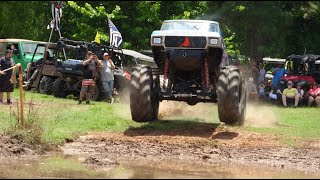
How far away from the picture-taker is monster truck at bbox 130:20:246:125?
15.1 meters

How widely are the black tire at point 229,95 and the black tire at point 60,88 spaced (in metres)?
10.4

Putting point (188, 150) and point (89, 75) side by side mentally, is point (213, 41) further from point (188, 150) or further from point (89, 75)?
point (89, 75)

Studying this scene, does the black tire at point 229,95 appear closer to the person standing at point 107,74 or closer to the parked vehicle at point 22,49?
the person standing at point 107,74

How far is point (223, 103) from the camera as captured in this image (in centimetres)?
1480

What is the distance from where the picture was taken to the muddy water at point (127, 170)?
991cm

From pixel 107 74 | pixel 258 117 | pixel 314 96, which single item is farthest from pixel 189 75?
pixel 314 96

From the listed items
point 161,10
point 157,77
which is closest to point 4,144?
point 157,77

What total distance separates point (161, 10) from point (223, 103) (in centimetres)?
1604

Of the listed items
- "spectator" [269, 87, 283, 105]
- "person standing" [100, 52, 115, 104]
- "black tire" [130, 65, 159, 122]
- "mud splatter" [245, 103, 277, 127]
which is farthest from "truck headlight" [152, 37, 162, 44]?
"spectator" [269, 87, 283, 105]

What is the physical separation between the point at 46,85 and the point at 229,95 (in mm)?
12272

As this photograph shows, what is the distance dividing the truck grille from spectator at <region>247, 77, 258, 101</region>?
31.4 feet

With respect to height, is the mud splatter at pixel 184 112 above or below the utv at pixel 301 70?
below

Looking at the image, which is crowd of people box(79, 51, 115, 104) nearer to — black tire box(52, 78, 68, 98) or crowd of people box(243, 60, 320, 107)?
black tire box(52, 78, 68, 98)

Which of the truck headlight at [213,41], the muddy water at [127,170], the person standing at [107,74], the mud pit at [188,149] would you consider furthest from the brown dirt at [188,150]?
the person standing at [107,74]
